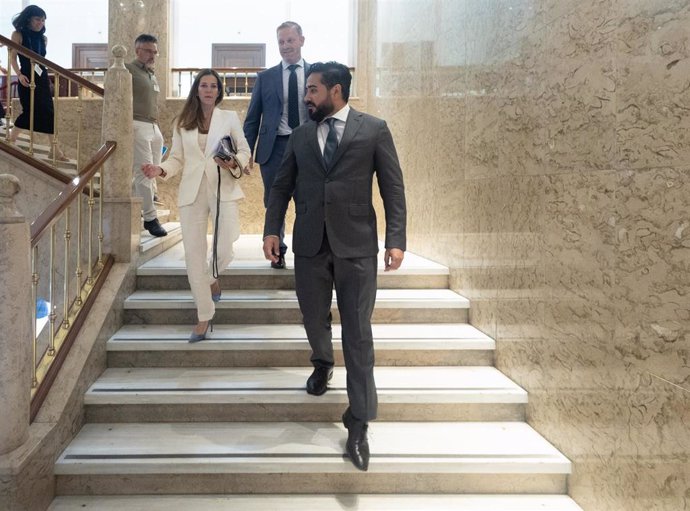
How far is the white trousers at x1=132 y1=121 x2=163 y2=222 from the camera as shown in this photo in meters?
4.30

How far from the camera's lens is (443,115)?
4141 mm

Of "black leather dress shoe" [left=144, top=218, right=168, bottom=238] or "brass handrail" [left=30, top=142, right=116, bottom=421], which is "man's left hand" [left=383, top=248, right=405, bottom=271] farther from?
"black leather dress shoe" [left=144, top=218, right=168, bottom=238]

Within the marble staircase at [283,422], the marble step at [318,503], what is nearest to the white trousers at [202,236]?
the marble staircase at [283,422]

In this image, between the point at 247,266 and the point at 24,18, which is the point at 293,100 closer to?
the point at 247,266

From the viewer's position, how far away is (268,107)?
3721mm

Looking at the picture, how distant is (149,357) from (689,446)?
2.62 metres

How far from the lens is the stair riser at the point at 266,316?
11.1 feet

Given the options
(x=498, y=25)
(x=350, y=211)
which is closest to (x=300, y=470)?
(x=350, y=211)

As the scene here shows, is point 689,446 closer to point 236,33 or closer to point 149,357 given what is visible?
point 149,357

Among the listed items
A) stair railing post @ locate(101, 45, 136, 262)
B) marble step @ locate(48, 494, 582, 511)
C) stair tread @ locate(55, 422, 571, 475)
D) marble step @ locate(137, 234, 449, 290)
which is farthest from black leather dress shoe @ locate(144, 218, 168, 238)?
marble step @ locate(48, 494, 582, 511)

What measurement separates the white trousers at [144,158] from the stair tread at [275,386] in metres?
1.80

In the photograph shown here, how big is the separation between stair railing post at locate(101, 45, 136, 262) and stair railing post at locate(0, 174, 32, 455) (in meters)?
1.27

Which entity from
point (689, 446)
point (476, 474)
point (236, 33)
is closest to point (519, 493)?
point (476, 474)

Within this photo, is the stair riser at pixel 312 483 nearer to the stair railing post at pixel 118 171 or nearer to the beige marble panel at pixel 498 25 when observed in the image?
the stair railing post at pixel 118 171
